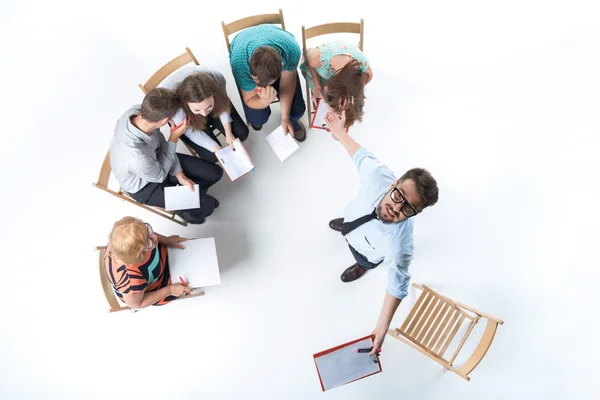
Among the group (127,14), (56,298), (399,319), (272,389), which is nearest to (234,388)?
(272,389)

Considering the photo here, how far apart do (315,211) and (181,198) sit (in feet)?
3.43

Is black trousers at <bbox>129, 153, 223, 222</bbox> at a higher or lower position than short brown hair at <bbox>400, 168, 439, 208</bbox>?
higher

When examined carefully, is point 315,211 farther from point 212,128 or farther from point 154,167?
point 154,167

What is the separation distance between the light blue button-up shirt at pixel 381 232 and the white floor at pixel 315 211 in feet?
2.79

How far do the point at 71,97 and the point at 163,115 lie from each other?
172cm

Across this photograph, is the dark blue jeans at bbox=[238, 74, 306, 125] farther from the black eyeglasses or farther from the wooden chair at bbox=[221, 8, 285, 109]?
the black eyeglasses

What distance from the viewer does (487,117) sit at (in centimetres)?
326

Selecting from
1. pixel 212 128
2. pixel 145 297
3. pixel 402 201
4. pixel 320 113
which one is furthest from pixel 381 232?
pixel 212 128

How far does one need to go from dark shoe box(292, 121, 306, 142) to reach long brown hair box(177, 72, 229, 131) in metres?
0.77

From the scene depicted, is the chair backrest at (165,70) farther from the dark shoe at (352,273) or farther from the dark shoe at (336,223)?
the dark shoe at (352,273)

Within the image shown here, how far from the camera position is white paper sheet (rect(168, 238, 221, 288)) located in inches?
96.6

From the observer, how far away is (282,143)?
281 centimetres

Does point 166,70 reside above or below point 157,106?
above

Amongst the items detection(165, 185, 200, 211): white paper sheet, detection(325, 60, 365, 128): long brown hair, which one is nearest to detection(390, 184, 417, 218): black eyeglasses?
detection(325, 60, 365, 128): long brown hair
